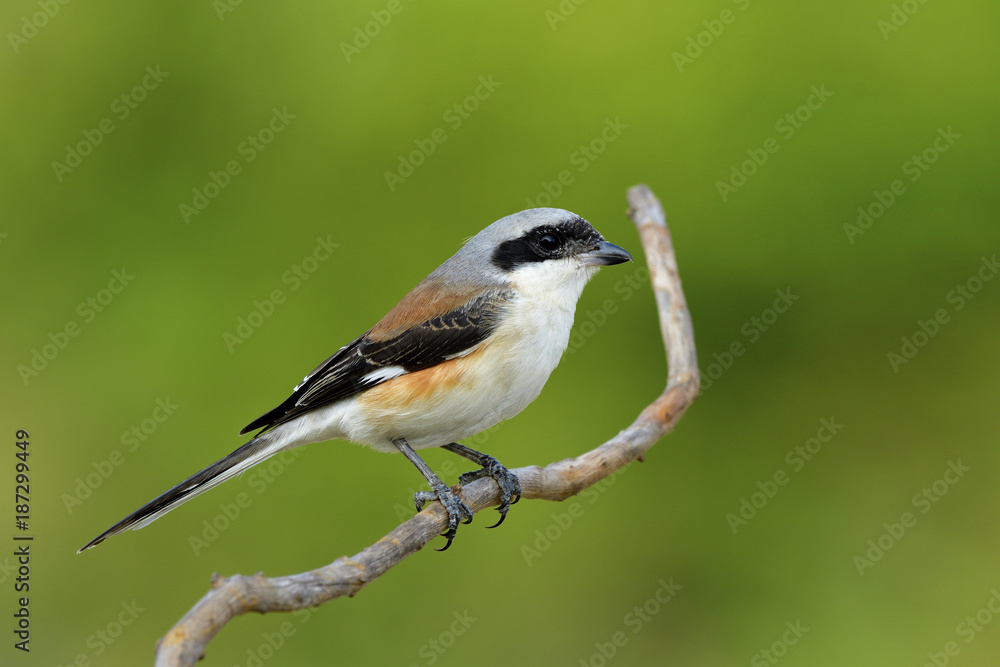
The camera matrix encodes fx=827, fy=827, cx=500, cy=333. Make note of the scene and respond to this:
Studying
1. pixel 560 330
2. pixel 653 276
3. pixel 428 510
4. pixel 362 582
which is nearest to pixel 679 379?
pixel 653 276

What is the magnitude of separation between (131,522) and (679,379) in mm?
2175

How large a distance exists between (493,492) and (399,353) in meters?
0.59

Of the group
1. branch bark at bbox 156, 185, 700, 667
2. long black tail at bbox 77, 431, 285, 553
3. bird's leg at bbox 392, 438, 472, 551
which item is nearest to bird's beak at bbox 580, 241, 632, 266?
branch bark at bbox 156, 185, 700, 667

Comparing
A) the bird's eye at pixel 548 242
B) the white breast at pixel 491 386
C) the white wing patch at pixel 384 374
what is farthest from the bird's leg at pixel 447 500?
the bird's eye at pixel 548 242

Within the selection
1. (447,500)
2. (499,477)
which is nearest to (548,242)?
(499,477)

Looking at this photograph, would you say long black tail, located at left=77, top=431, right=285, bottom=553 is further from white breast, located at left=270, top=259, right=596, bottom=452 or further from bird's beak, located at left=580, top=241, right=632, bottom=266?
bird's beak, located at left=580, top=241, right=632, bottom=266

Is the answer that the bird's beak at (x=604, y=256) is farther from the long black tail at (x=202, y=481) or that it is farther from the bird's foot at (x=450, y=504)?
the long black tail at (x=202, y=481)

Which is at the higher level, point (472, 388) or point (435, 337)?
point (435, 337)

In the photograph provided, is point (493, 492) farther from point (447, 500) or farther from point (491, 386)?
point (491, 386)

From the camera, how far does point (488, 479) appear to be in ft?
9.60

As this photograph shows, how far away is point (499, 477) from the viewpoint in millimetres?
2898

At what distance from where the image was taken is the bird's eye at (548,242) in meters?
2.91

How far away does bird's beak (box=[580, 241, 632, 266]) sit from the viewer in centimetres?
289

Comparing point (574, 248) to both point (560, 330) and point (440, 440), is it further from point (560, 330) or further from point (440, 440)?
point (440, 440)
